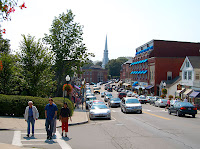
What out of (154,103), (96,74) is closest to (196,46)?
(154,103)

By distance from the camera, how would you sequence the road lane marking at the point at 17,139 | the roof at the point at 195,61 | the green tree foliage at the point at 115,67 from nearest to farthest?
the road lane marking at the point at 17,139 → the roof at the point at 195,61 → the green tree foliage at the point at 115,67

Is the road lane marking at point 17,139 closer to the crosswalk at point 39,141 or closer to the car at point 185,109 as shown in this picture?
the crosswalk at point 39,141

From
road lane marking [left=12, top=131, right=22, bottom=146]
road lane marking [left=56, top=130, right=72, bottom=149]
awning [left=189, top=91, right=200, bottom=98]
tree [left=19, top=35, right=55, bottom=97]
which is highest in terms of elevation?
tree [left=19, top=35, right=55, bottom=97]

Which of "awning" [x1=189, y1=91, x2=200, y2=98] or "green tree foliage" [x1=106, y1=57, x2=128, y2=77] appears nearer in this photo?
"awning" [x1=189, y1=91, x2=200, y2=98]

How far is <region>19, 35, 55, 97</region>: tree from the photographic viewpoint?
25822mm

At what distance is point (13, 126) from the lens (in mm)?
14523

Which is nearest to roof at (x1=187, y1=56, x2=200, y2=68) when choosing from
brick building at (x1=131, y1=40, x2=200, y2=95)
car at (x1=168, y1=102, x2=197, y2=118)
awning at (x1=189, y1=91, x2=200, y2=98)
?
awning at (x1=189, y1=91, x2=200, y2=98)

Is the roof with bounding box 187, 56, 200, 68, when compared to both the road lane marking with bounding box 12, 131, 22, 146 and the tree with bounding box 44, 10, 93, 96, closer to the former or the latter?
the tree with bounding box 44, 10, 93, 96

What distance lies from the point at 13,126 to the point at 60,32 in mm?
24652

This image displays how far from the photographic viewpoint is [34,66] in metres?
25.9

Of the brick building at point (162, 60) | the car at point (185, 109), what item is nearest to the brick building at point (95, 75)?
the brick building at point (162, 60)

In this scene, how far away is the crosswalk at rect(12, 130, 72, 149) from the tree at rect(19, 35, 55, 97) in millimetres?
13466

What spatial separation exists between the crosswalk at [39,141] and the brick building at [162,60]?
55.5 meters

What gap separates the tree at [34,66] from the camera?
25.8 meters
